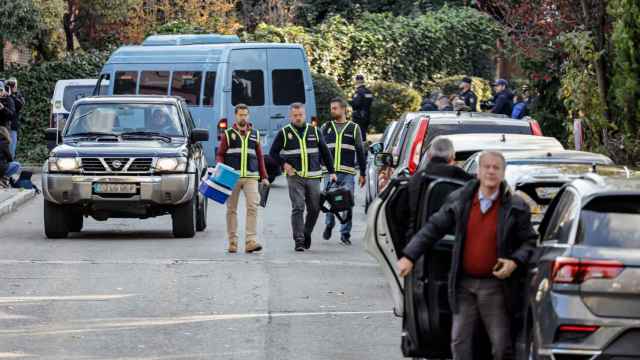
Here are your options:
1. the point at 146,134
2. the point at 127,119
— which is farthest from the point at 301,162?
the point at 127,119

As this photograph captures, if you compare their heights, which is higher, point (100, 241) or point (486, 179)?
point (486, 179)

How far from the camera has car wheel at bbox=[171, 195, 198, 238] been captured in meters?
20.0

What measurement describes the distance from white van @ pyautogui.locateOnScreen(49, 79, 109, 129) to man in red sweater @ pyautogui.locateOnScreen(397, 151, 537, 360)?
2684 cm

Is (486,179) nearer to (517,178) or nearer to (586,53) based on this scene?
(517,178)

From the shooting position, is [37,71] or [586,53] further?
[37,71]

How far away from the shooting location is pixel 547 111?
30922mm

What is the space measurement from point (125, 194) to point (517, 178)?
8942 mm

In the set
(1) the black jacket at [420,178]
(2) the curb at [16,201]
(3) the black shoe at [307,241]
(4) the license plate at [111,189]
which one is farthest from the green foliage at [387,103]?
(1) the black jacket at [420,178]

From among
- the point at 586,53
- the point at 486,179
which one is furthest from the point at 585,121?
the point at 486,179

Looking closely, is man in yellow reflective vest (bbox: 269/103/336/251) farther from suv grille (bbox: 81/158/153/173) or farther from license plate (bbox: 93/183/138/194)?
license plate (bbox: 93/183/138/194)

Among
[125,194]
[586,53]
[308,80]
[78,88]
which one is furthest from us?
[78,88]

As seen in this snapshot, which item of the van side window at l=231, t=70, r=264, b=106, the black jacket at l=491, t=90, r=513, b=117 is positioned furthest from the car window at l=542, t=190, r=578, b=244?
the van side window at l=231, t=70, r=264, b=106

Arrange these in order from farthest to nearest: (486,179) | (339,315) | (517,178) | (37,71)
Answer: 1. (37,71)
2. (339,315)
3. (517,178)
4. (486,179)

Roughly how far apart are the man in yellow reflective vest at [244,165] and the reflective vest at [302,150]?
367 millimetres
